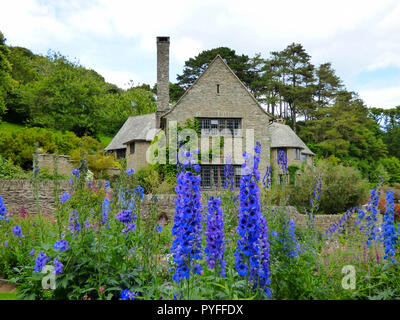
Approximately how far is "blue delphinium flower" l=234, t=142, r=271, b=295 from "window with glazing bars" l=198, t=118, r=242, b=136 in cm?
1641

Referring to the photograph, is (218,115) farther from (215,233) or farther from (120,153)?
(215,233)

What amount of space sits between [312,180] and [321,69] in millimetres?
32331

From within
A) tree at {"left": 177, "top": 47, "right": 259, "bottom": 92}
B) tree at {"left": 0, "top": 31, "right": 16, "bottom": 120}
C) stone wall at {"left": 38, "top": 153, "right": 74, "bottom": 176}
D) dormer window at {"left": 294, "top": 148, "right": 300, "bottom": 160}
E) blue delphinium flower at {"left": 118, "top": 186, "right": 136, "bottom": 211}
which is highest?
tree at {"left": 177, "top": 47, "right": 259, "bottom": 92}

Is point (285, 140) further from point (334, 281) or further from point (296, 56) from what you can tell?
point (334, 281)

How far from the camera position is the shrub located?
14242 mm

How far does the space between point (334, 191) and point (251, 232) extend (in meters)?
13.0

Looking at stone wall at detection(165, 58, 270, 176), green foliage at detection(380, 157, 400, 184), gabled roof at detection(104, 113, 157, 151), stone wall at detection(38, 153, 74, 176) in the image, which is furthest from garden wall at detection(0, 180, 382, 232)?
green foliage at detection(380, 157, 400, 184)

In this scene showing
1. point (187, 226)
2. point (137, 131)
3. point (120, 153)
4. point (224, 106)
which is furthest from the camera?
point (120, 153)

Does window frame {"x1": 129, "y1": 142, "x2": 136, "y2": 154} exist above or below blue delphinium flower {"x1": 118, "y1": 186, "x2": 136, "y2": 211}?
above

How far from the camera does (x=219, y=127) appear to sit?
19.2 metres

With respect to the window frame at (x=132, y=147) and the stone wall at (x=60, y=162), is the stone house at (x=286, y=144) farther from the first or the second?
the stone wall at (x=60, y=162)

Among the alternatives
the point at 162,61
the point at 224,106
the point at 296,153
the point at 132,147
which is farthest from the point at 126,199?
the point at 296,153

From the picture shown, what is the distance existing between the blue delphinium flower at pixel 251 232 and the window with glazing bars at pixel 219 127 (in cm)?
1641

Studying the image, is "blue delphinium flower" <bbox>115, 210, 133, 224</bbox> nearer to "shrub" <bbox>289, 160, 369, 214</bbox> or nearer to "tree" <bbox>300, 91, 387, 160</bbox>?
"shrub" <bbox>289, 160, 369, 214</bbox>
